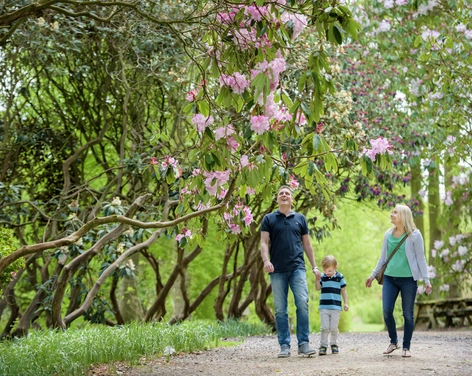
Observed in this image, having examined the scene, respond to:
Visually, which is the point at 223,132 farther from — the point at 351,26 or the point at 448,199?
the point at 448,199

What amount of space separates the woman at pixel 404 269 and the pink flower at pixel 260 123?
126 inches

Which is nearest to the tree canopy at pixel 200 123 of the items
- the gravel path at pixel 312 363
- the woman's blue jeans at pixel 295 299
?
the woman's blue jeans at pixel 295 299

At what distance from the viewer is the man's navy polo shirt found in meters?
7.44

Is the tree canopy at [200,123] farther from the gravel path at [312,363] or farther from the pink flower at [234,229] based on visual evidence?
the gravel path at [312,363]

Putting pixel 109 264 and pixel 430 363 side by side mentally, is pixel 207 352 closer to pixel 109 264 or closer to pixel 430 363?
pixel 109 264

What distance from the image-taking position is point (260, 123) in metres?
4.52

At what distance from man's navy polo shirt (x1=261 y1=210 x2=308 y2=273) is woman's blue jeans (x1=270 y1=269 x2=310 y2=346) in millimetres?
87

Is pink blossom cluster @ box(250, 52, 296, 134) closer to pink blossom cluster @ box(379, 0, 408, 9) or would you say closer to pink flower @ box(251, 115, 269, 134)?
pink flower @ box(251, 115, 269, 134)

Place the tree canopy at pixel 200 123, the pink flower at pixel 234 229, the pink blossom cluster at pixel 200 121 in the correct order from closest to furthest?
the tree canopy at pixel 200 123 → the pink blossom cluster at pixel 200 121 → the pink flower at pixel 234 229

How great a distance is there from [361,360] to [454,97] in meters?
4.75

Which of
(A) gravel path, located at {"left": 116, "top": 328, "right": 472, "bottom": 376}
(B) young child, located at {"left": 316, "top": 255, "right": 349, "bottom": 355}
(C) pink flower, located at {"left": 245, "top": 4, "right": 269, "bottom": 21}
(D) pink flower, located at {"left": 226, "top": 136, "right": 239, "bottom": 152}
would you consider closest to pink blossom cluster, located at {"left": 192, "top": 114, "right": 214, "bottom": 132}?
(D) pink flower, located at {"left": 226, "top": 136, "right": 239, "bottom": 152}

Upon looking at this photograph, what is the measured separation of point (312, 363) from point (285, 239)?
4.37 ft

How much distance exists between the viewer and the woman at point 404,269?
7.15 m

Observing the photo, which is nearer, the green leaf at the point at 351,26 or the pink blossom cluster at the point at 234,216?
the green leaf at the point at 351,26
